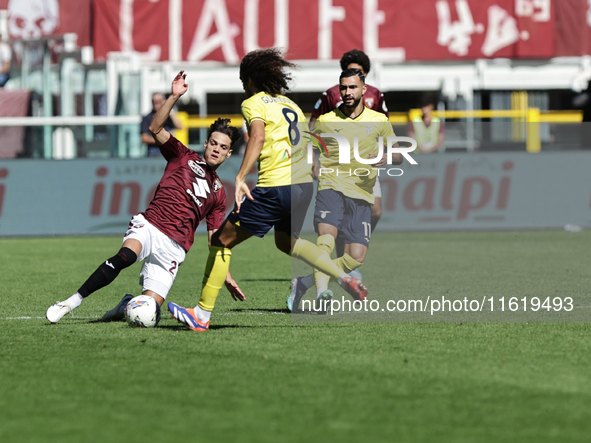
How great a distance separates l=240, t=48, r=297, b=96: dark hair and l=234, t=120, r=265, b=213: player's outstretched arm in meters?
0.37

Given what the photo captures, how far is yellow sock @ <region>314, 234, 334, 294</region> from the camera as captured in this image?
688cm

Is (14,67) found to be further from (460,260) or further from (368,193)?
(368,193)

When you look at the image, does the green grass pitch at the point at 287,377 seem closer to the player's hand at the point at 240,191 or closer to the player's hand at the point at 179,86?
the player's hand at the point at 240,191

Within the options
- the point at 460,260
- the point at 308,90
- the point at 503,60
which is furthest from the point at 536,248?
the point at 503,60

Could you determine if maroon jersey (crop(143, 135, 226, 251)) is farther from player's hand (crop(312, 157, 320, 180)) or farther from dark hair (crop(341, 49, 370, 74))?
dark hair (crop(341, 49, 370, 74))

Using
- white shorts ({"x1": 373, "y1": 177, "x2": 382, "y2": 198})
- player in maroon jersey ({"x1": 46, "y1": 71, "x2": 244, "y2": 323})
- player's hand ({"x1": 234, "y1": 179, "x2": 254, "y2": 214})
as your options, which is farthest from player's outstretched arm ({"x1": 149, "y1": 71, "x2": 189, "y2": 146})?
white shorts ({"x1": 373, "y1": 177, "x2": 382, "y2": 198})

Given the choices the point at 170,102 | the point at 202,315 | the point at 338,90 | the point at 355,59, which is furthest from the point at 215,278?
the point at 355,59

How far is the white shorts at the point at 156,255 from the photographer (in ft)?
21.5

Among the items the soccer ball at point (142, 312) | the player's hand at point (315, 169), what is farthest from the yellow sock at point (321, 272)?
the soccer ball at point (142, 312)

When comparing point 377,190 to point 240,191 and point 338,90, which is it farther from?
point 240,191

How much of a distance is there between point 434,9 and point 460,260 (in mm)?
16559

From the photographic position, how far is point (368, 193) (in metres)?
7.25

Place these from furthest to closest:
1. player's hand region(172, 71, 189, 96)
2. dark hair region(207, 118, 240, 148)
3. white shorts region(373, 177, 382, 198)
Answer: white shorts region(373, 177, 382, 198) < dark hair region(207, 118, 240, 148) < player's hand region(172, 71, 189, 96)

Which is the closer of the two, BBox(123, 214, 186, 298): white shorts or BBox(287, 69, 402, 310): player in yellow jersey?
BBox(123, 214, 186, 298): white shorts
